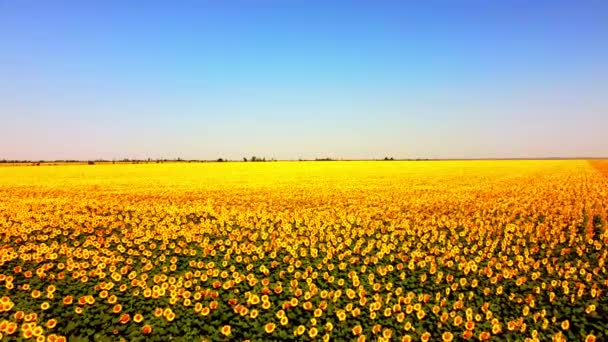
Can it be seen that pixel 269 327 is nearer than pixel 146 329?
No

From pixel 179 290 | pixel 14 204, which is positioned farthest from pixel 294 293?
pixel 14 204

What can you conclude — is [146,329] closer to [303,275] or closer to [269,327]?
[269,327]

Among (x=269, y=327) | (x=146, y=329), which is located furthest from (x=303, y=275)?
(x=146, y=329)

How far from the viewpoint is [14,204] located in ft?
65.5

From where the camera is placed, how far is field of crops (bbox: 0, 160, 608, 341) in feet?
24.5

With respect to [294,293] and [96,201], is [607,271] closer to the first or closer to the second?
[294,293]

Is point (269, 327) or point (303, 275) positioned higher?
point (303, 275)

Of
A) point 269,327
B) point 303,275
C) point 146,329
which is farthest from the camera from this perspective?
point 303,275

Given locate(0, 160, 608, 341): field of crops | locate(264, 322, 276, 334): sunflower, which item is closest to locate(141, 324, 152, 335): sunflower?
locate(0, 160, 608, 341): field of crops

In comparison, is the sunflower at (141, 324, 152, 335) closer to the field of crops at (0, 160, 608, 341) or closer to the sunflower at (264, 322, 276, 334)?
the field of crops at (0, 160, 608, 341)

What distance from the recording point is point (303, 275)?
927 centimetres

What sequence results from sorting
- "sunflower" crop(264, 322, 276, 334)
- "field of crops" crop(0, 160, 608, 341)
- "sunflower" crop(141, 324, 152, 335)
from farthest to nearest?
"field of crops" crop(0, 160, 608, 341) < "sunflower" crop(264, 322, 276, 334) < "sunflower" crop(141, 324, 152, 335)

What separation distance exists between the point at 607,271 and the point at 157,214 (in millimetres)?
14154

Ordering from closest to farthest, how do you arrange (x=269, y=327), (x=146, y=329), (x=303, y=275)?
(x=146, y=329) < (x=269, y=327) < (x=303, y=275)
